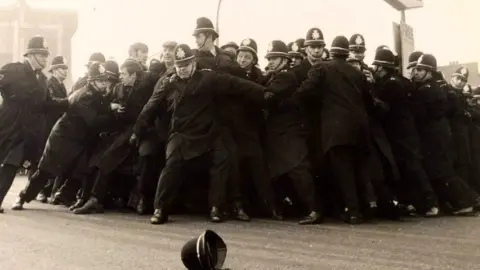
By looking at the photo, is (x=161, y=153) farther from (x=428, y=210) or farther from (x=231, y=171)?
(x=428, y=210)

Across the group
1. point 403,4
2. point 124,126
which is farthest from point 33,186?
point 403,4

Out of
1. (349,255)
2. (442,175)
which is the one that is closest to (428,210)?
(442,175)

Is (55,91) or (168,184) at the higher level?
(55,91)

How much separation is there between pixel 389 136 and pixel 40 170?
381 cm

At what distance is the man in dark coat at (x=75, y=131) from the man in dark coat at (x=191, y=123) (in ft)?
3.27

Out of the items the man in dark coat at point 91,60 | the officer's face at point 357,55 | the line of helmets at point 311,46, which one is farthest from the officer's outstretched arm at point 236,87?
the man in dark coat at point 91,60

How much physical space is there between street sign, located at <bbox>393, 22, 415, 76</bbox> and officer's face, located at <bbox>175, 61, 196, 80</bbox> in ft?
8.91

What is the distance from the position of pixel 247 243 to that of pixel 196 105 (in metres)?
1.70

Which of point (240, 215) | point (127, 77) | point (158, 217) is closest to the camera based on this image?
point (158, 217)

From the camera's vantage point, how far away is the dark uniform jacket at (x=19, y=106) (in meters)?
5.73

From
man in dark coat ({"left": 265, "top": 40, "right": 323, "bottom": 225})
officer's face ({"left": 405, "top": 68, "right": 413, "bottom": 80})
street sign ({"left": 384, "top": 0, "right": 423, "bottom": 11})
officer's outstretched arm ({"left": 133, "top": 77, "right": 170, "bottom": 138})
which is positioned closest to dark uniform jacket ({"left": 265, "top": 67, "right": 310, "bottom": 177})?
man in dark coat ({"left": 265, "top": 40, "right": 323, "bottom": 225})

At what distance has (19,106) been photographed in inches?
230

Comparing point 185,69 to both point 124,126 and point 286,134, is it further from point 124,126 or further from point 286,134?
point 124,126

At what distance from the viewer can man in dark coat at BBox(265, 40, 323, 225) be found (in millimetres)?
5219
